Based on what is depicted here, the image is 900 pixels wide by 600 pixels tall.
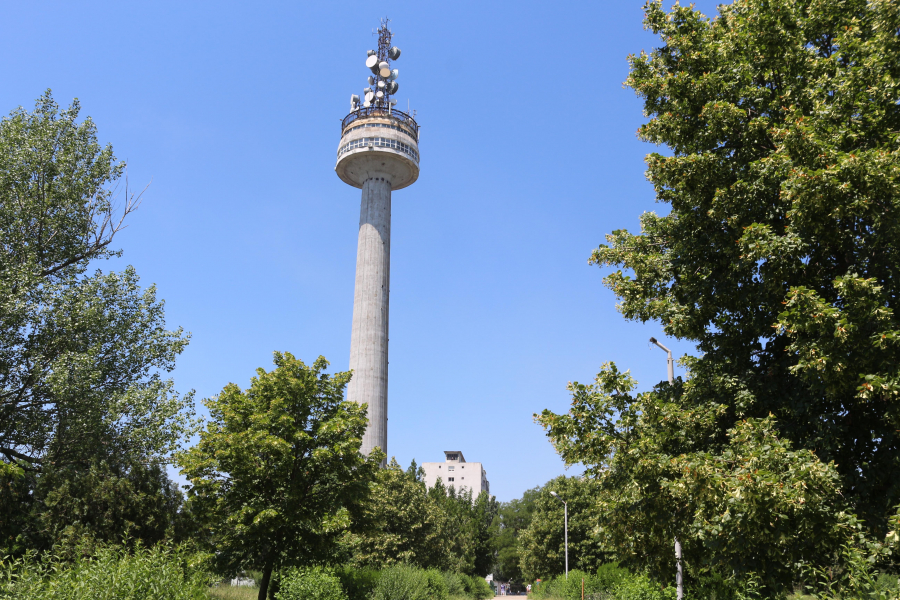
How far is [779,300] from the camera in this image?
10.1m

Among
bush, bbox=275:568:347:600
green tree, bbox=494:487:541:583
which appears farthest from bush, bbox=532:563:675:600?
green tree, bbox=494:487:541:583

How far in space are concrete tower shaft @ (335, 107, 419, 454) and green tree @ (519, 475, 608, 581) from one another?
16.4 meters

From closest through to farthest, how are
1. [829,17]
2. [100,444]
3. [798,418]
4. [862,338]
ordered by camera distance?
[862,338]
[798,418]
[829,17]
[100,444]

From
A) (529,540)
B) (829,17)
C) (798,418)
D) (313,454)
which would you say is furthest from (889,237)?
(529,540)

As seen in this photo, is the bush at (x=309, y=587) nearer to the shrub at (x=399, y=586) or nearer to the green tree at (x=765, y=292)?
the shrub at (x=399, y=586)

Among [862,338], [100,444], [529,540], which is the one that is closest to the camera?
[862,338]

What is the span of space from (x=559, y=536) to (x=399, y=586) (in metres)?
23.3

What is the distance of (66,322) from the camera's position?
22094mm

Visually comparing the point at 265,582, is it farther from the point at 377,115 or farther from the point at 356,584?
the point at 377,115

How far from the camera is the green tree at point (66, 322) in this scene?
21953 mm

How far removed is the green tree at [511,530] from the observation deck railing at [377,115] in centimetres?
4400

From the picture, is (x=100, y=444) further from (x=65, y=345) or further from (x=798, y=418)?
(x=798, y=418)

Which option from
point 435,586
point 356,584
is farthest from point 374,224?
point 356,584

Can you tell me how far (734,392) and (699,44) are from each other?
6300 millimetres
